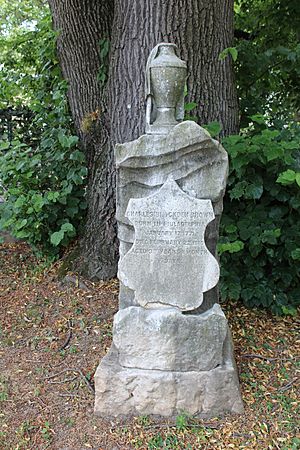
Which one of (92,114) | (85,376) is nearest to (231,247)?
(85,376)

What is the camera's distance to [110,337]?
4.23 m

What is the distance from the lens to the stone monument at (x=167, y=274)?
120 inches

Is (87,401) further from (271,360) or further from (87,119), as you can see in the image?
(87,119)

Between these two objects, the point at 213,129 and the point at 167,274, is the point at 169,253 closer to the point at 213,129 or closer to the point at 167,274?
the point at 167,274

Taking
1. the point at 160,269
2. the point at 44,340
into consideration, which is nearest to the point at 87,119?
the point at 44,340

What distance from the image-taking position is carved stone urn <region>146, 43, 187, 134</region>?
120 inches

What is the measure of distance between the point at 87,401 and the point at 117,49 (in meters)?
3.11

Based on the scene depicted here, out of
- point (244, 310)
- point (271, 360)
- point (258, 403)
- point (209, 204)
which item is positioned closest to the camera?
point (209, 204)

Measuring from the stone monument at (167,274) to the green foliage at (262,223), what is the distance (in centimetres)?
103

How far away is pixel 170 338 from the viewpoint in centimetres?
316

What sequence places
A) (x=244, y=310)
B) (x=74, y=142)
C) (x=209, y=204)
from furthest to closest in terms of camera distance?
(x=74, y=142), (x=244, y=310), (x=209, y=204)

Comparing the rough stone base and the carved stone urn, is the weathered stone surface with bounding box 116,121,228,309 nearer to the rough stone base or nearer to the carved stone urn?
the carved stone urn

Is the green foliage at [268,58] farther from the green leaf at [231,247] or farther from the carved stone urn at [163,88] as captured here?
the carved stone urn at [163,88]

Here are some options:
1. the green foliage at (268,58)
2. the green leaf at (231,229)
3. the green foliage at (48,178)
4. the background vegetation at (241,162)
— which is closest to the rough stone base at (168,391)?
the background vegetation at (241,162)
